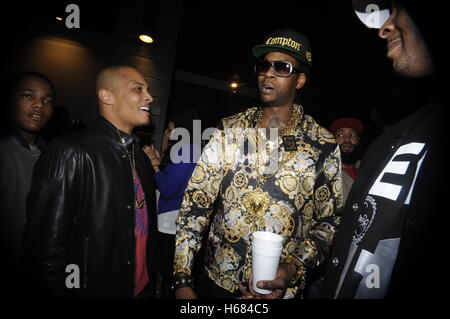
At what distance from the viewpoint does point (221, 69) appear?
10961 mm

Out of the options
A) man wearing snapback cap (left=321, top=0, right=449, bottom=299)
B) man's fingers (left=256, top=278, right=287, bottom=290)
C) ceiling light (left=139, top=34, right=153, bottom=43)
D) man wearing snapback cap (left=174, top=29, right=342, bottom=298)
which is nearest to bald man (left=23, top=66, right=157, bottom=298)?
man wearing snapback cap (left=174, top=29, right=342, bottom=298)

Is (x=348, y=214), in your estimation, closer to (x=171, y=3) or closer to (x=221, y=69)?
(x=171, y=3)

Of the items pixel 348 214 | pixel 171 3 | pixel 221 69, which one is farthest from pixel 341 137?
pixel 221 69

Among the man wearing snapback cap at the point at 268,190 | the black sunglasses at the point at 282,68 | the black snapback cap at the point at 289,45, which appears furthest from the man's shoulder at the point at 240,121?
the black snapback cap at the point at 289,45

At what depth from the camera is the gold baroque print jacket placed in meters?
1.58

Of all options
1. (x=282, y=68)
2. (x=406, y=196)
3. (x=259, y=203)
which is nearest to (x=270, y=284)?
(x=259, y=203)

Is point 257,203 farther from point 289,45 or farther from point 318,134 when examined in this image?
point 289,45

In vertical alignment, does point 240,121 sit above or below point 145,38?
below

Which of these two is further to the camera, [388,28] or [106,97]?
[106,97]

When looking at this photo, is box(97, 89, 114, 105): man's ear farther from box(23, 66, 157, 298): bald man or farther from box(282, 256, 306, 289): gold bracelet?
box(282, 256, 306, 289): gold bracelet

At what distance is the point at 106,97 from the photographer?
2160 millimetres

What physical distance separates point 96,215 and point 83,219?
0.32 ft

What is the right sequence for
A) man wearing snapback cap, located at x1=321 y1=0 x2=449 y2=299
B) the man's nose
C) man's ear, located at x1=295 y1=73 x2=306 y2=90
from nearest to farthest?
man wearing snapback cap, located at x1=321 y1=0 x2=449 y2=299
the man's nose
man's ear, located at x1=295 y1=73 x2=306 y2=90
